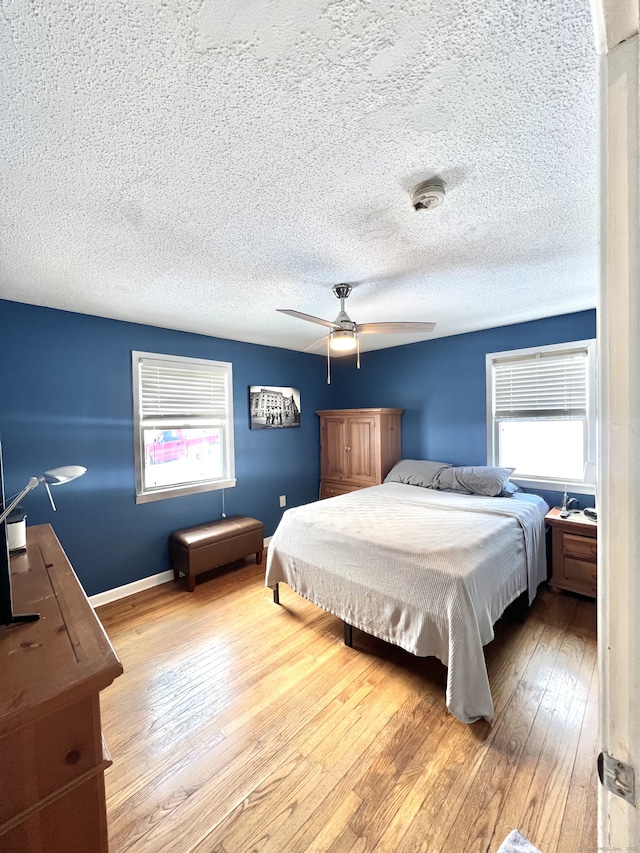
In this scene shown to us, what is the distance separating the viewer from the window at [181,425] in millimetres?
3234

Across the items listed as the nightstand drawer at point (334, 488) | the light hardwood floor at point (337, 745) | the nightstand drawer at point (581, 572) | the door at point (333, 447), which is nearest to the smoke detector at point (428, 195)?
the light hardwood floor at point (337, 745)

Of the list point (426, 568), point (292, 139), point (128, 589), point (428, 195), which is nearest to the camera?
point (292, 139)

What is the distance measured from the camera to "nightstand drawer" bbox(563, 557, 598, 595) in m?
2.68

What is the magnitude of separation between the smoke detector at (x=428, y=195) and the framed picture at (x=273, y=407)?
9.75ft

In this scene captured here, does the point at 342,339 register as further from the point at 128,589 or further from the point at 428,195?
the point at 128,589

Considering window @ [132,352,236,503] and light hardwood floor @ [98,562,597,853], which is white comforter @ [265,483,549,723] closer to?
light hardwood floor @ [98,562,597,853]

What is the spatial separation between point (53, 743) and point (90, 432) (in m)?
2.60

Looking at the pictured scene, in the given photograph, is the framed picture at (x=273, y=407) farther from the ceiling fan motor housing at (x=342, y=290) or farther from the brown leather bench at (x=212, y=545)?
the ceiling fan motor housing at (x=342, y=290)

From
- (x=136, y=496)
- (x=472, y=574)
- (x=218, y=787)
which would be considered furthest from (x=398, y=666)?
(x=136, y=496)

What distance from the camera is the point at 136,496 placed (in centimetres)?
316

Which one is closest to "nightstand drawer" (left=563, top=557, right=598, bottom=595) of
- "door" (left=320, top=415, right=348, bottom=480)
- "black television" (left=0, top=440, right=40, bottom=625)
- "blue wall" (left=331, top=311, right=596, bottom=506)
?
"blue wall" (left=331, top=311, right=596, bottom=506)

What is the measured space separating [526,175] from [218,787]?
109 inches

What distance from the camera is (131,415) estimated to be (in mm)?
3141

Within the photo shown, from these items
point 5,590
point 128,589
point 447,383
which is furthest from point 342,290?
point 128,589
